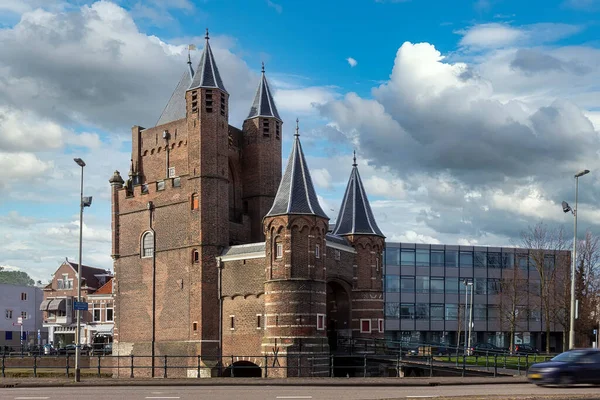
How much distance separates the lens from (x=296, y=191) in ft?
154

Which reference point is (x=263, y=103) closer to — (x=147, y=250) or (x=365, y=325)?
(x=147, y=250)

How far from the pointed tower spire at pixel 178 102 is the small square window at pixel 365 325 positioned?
21.1m

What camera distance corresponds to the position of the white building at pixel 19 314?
322 feet

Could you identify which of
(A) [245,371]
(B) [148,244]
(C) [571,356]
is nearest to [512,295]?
(A) [245,371]

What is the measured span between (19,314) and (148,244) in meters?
54.8

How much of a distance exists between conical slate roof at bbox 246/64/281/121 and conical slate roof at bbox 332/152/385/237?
7.85 metres

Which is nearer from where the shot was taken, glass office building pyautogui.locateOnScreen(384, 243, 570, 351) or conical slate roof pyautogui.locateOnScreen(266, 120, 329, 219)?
conical slate roof pyautogui.locateOnScreen(266, 120, 329, 219)

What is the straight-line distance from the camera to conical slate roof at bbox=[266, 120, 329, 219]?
46312 millimetres

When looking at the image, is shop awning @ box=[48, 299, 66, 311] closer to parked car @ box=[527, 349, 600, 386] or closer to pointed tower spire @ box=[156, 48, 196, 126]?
pointed tower spire @ box=[156, 48, 196, 126]

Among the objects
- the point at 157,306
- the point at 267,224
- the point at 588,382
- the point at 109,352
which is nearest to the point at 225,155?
the point at 267,224

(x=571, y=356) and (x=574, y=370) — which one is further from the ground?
(x=571, y=356)

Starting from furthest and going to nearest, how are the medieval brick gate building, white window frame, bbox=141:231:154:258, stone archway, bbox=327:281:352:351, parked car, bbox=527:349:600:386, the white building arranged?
the white building → white window frame, bbox=141:231:154:258 → stone archway, bbox=327:281:352:351 → the medieval brick gate building → parked car, bbox=527:349:600:386

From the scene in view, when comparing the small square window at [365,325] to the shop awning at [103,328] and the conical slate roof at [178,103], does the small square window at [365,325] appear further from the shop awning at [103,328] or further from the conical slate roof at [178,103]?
the shop awning at [103,328]

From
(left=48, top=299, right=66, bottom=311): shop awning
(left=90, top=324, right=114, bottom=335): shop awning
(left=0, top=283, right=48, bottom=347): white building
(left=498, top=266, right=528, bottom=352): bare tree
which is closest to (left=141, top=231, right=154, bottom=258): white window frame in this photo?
(left=90, top=324, right=114, bottom=335): shop awning
